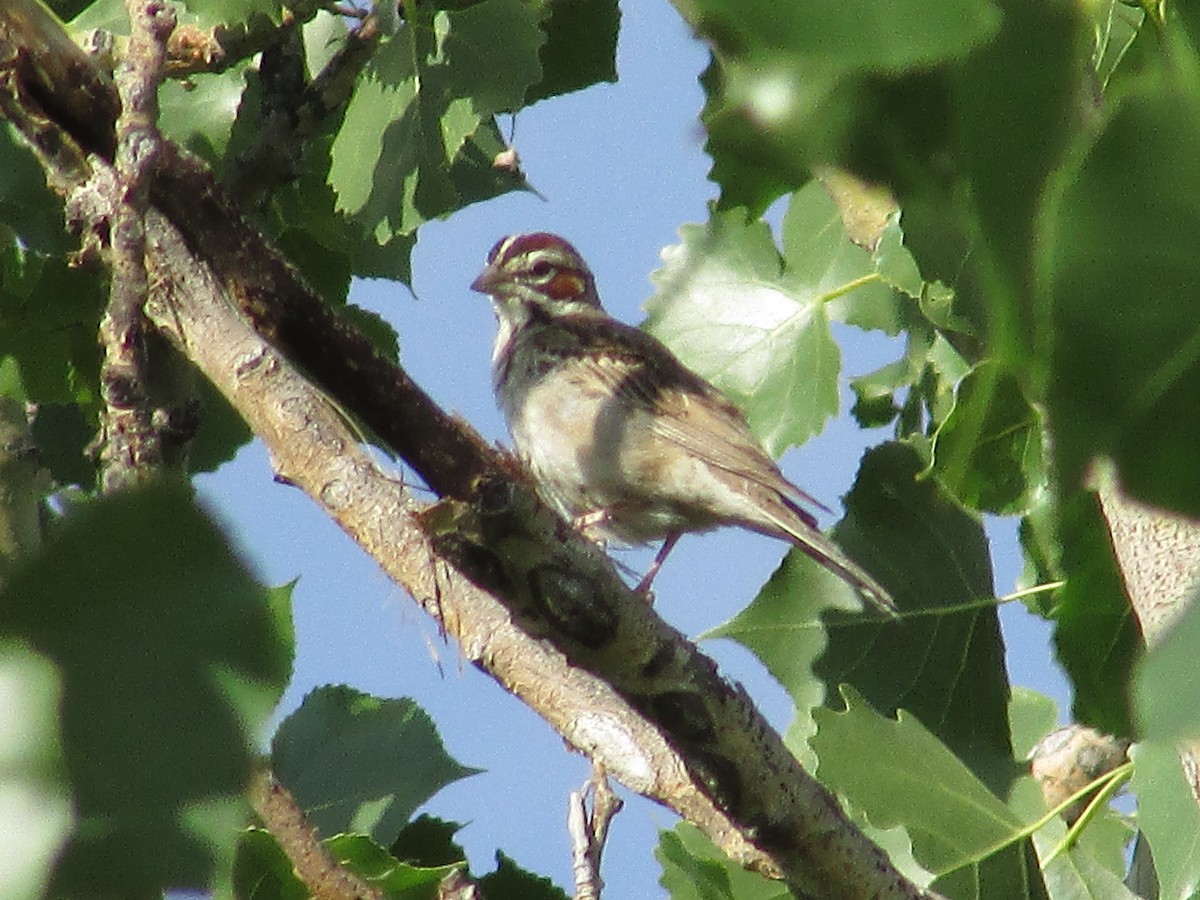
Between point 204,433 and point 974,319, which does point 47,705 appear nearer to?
point 974,319

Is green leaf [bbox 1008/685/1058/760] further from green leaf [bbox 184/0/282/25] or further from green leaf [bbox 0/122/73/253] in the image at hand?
green leaf [bbox 0/122/73/253]

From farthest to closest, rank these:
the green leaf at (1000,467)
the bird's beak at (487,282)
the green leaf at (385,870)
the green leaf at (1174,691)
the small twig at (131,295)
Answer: the bird's beak at (487,282)
the green leaf at (1000,467)
the green leaf at (385,870)
the small twig at (131,295)
the green leaf at (1174,691)

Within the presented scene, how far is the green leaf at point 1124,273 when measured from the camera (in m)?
0.32

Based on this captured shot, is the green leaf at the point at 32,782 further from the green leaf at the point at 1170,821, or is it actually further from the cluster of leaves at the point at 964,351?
the green leaf at the point at 1170,821

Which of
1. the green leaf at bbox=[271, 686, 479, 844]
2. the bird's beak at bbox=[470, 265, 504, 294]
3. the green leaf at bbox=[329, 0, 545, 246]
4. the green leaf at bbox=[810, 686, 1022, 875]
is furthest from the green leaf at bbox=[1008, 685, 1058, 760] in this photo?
the bird's beak at bbox=[470, 265, 504, 294]

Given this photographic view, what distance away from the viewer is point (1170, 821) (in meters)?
2.10

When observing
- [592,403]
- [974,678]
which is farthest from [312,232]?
→ [974,678]

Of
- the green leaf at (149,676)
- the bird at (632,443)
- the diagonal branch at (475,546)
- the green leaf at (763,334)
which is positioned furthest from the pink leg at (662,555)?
the green leaf at (149,676)

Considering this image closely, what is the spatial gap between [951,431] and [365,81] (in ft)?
4.64

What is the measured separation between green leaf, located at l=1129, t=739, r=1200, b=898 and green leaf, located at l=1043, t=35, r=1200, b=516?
73.3 inches

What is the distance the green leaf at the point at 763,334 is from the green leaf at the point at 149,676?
9.87 feet

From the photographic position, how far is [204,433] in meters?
3.64

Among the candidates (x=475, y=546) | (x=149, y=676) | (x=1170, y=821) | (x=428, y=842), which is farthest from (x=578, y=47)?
(x=149, y=676)

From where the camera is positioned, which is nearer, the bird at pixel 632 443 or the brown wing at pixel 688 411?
the brown wing at pixel 688 411
